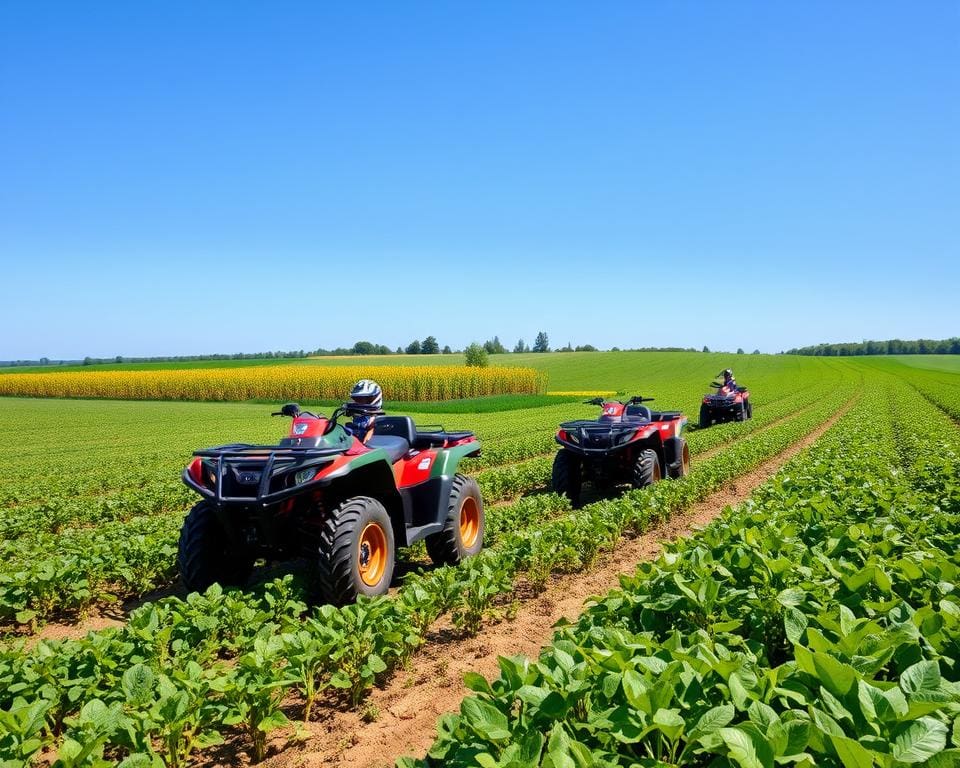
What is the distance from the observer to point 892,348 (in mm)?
122250

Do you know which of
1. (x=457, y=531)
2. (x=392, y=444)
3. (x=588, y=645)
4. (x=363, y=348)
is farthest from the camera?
(x=363, y=348)

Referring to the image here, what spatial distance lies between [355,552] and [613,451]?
5482mm

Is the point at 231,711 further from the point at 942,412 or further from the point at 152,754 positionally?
the point at 942,412

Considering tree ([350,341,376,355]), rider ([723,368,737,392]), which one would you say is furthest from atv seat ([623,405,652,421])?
tree ([350,341,376,355])

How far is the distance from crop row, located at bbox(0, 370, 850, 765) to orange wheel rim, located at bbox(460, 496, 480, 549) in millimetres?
1179

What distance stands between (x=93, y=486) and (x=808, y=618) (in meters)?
13.2

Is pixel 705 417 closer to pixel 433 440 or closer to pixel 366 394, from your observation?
pixel 433 440

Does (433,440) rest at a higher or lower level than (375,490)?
higher

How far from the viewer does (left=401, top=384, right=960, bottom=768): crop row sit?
1.78m

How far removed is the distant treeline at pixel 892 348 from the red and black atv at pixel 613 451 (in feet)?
410

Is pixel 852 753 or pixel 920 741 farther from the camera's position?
pixel 920 741

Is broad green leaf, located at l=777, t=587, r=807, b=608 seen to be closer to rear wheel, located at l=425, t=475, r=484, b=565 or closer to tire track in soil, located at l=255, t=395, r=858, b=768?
tire track in soil, located at l=255, t=395, r=858, b=768

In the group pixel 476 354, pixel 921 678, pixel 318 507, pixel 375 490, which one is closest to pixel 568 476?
pixel 375 490

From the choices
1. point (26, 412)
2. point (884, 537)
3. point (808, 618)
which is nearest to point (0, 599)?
point (808, 618)
